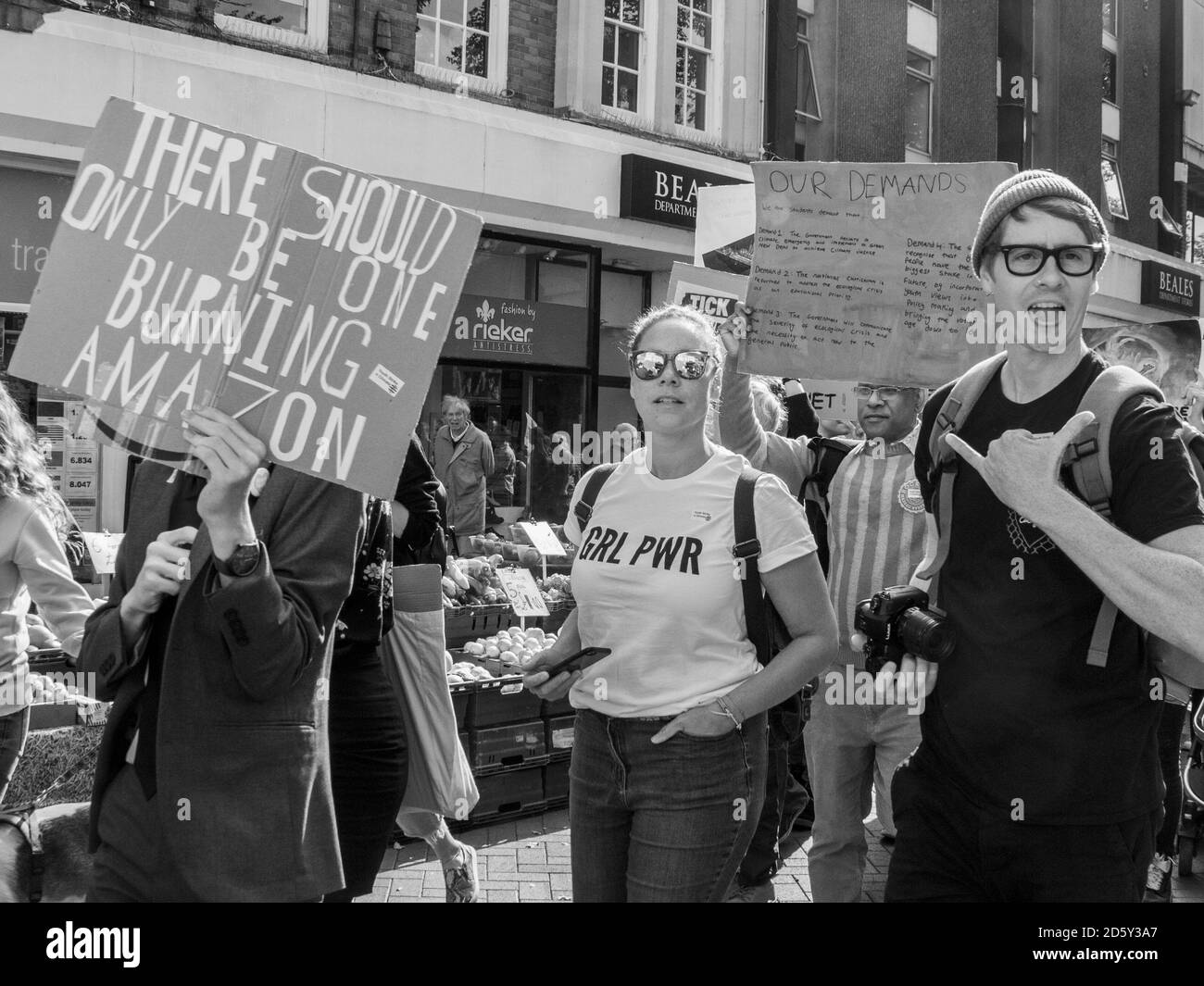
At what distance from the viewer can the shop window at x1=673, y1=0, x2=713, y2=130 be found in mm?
14633

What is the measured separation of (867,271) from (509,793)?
322cm

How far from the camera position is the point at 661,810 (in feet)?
9.25

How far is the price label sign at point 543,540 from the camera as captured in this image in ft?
27.1

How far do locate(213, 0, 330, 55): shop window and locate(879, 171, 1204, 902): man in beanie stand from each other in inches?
397

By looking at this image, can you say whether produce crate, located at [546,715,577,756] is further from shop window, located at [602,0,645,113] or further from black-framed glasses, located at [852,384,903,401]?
shop window, located at [602,0,645,113]

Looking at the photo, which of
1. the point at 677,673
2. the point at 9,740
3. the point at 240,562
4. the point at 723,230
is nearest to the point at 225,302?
the point at 240,562

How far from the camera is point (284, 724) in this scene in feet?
7.66

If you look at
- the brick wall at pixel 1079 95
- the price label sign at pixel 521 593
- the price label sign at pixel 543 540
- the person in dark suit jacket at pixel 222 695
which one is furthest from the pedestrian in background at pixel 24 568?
the brick wall at pixel 1079 95

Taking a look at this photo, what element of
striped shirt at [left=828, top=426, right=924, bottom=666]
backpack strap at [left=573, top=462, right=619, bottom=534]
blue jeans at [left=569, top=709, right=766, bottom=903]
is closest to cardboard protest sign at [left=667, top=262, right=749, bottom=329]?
striped shirt at [left=828, top=426, right=924, bottom=666]

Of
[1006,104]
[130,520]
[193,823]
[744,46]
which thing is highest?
[1006,104]

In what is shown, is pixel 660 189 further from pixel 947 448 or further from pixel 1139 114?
pixel 1139 114
